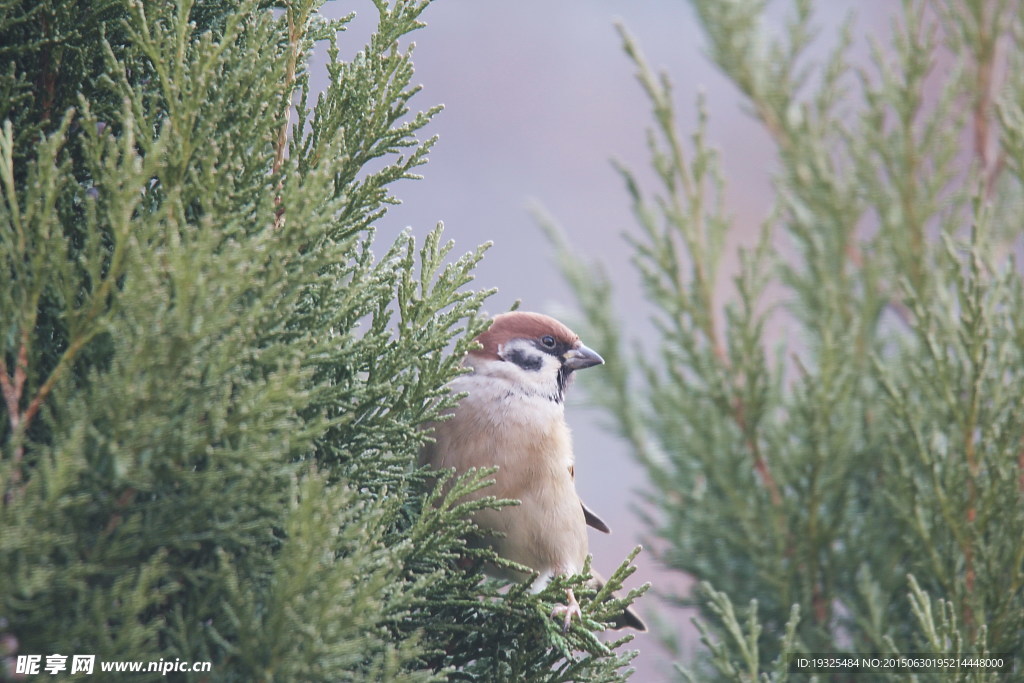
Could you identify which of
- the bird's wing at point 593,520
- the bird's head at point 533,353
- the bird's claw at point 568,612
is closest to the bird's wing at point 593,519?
the bird's wing at point 593,520

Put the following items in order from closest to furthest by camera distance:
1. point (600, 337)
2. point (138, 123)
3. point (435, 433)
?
point (138, 123), point (435, 433), point (600, 337)

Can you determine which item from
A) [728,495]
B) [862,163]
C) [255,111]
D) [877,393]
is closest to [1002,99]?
[862,163]

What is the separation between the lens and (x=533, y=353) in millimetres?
2332

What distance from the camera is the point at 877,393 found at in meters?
2.80

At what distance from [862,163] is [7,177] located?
2.64m

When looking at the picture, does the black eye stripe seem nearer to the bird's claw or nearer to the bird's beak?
the bird's beak

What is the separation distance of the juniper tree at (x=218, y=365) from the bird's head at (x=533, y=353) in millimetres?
727

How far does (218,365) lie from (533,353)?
1257 mm

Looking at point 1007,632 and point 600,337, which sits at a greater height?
point 600,337

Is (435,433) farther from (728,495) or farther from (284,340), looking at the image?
(728,495)

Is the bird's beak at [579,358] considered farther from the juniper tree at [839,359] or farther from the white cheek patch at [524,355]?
the juniper tree at [839,359]

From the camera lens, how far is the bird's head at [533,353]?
89.7 inches

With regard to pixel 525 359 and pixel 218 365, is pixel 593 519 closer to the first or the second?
pixel 525 359

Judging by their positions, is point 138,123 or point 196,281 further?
point 138,123
